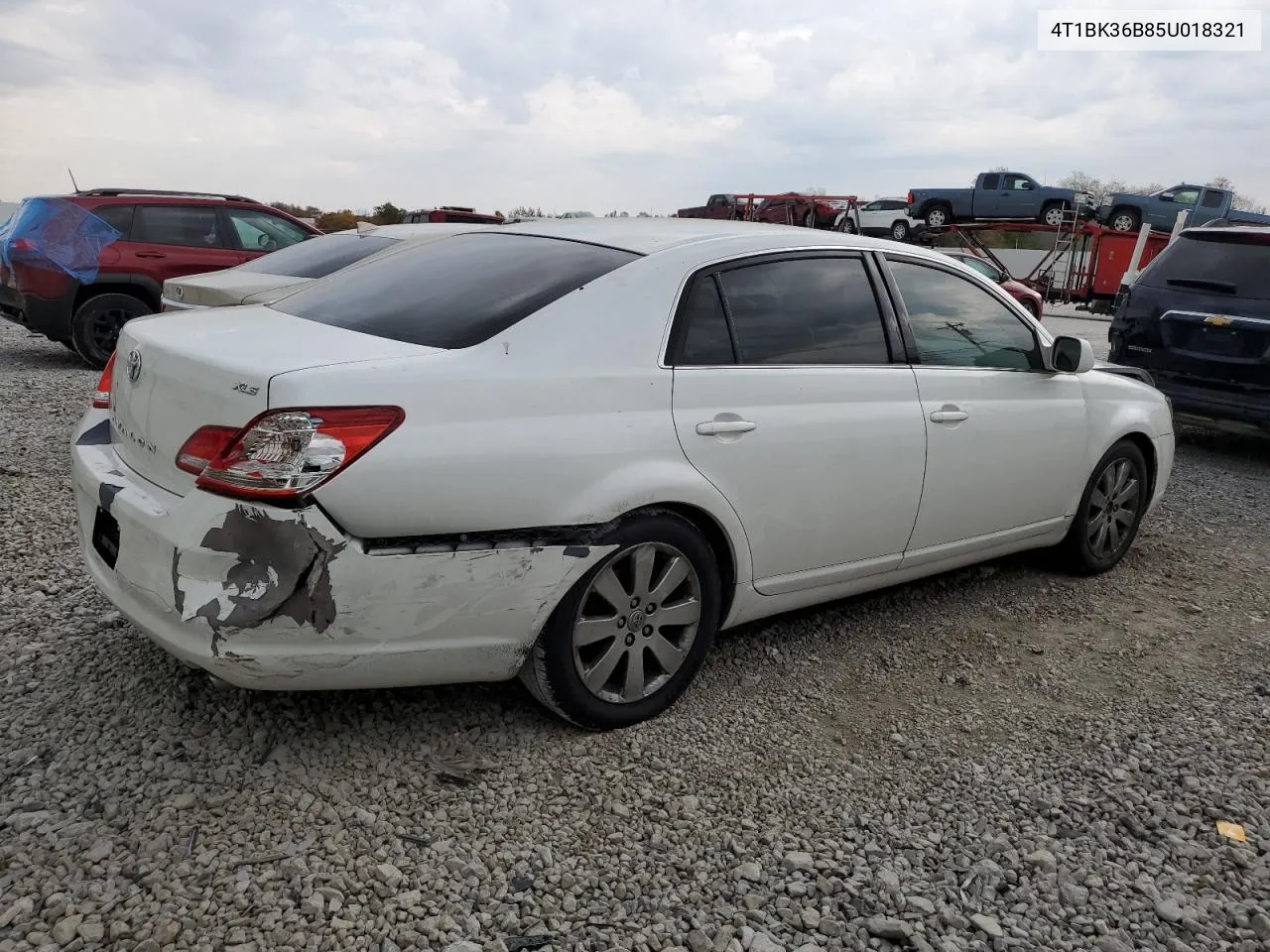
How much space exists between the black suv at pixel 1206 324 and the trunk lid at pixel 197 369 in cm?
635

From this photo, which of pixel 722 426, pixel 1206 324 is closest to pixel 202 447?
pixel 722 426

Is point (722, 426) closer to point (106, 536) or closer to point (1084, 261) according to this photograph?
point (106, 536)

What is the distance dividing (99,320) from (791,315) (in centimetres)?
796

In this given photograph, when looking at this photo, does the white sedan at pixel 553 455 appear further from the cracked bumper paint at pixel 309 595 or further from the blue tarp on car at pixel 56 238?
the blue tarp on car at pixel 56 238

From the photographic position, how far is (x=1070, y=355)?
164 inches

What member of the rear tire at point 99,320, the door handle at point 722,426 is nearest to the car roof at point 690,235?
the door handle at point 722,426

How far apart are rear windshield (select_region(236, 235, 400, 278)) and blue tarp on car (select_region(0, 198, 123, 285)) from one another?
8.12ft

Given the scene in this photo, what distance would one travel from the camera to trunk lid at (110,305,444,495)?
2.52 metres

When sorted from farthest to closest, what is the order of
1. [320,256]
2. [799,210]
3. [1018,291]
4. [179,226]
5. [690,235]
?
[799,210] < [1018,291] < [179,226] < [320,256] < [690,235]

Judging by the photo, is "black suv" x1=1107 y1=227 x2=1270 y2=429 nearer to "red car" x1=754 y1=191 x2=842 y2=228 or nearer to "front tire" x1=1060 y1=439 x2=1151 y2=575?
"front tire" x1=1060 y1=439 x2=1151 y2=575

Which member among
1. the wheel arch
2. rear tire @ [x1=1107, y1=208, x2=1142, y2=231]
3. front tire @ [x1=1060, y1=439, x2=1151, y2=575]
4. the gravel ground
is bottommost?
the gravel ground

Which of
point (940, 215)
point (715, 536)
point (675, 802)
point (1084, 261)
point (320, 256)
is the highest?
point (940, 215)

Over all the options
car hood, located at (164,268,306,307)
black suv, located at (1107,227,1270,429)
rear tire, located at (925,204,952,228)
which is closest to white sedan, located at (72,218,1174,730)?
car hood, located at (164,268,306,307)

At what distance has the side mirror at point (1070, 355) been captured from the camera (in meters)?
4.15
